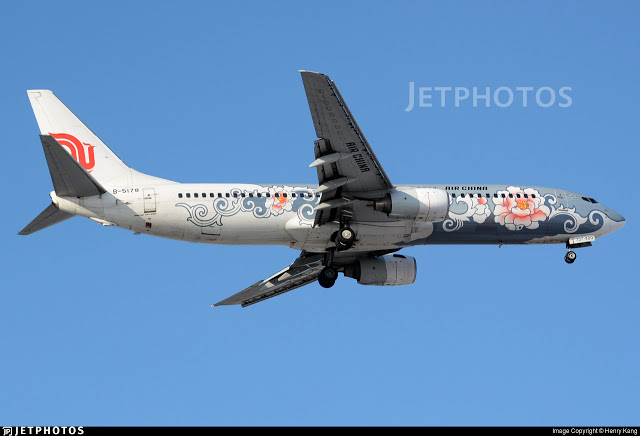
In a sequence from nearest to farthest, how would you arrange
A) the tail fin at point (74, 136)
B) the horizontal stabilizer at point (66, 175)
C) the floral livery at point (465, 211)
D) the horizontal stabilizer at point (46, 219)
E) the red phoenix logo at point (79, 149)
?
the horizontal stabilizer at point (66, 175) → the horizontal stabilizer at point (46, 219) → the tail fin at point (74, 136) → the red phoenix logo at point (79, 149) → the floral livery at point (465, 211)

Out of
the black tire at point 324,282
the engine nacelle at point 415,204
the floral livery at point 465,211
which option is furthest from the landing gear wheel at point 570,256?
the black tire at point 324,282

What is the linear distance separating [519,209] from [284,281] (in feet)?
43.9

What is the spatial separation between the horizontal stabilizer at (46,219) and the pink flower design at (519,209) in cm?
2140

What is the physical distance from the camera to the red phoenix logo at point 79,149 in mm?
53906

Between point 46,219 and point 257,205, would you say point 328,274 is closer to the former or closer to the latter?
point 257,205

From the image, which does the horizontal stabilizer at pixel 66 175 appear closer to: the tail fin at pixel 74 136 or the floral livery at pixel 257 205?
the tail fin at pixel 74 136

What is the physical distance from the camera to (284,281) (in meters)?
60.2

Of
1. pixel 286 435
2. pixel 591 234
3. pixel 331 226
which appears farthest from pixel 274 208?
pixel 591 234

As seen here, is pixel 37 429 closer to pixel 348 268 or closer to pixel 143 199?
pixel 143 199

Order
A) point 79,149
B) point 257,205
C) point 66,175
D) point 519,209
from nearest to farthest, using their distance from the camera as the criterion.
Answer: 1. point 66,175
2. point 257,205
3. point 79,149
4. point 519,209

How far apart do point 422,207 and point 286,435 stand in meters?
13.7

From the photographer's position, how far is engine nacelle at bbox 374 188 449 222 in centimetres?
5156

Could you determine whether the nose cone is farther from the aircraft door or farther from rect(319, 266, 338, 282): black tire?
rect(319, 266, 338, 282): black tire

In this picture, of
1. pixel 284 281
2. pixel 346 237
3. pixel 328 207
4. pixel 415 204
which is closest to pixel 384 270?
pixel 284 281
